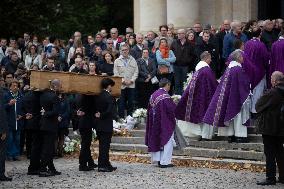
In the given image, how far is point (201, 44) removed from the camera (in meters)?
21.3

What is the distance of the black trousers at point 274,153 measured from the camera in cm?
1506

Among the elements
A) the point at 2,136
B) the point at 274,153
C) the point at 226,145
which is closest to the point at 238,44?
the point at 226,145

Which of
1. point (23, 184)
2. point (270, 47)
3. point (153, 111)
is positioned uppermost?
point (270, 47)

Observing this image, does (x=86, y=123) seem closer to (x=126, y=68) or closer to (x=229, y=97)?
(x=229, y=97)

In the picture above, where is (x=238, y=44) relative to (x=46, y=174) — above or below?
above

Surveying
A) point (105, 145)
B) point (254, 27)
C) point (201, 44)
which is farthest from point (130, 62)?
point (105, 145)

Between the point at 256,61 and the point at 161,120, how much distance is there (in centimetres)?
288

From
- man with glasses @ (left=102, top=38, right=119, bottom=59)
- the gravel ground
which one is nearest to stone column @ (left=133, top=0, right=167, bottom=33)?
man with glasses @ (left=102, top=38, right=119, bottom=59)

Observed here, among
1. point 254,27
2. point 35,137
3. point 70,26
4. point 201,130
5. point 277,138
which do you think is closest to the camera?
point 277,138

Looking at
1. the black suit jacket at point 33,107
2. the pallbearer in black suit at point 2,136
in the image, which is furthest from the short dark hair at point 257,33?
the pallbearer in black suit at point 2,136

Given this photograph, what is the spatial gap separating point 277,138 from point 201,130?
3.77m

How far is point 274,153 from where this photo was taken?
49.8 feet

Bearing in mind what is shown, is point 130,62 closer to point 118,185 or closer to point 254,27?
point 254,27

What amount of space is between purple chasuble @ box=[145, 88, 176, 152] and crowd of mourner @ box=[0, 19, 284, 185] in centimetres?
2
